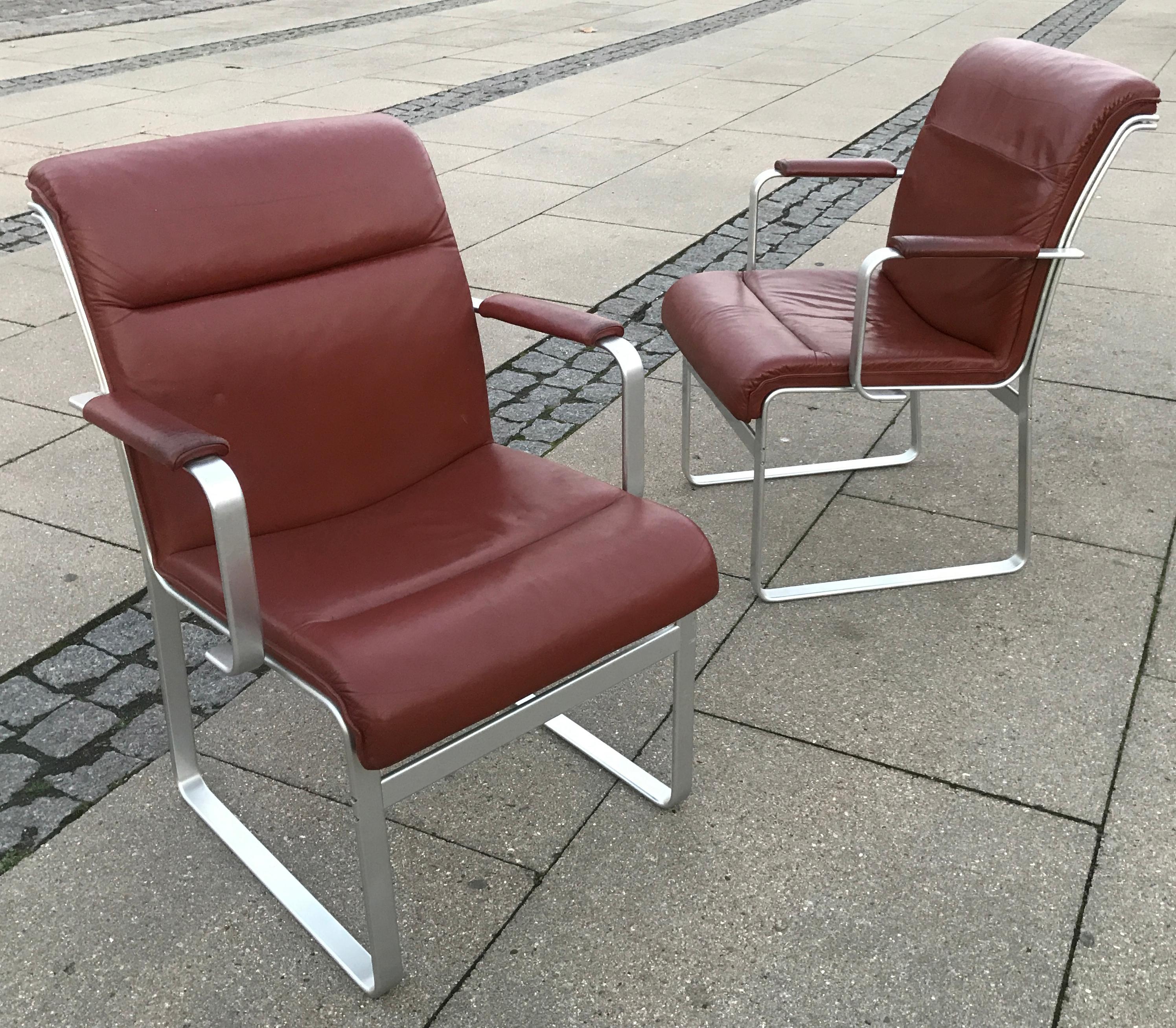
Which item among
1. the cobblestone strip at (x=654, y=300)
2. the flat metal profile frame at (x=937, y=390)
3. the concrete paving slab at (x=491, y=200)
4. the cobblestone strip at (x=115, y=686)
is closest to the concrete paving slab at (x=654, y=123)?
the cobblestone strip at (x=654, y=300)

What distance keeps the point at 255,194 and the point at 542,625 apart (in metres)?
0.94

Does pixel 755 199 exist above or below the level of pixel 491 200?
above

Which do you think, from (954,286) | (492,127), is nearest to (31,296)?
(492,127)

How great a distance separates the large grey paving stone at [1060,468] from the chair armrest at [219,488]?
1976 millimetres

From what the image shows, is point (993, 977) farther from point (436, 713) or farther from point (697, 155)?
point (697, 155)

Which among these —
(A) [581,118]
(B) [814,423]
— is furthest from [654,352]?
(A) [581,118]

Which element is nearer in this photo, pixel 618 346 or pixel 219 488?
pixel 219 488

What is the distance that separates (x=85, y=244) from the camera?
1.95 m

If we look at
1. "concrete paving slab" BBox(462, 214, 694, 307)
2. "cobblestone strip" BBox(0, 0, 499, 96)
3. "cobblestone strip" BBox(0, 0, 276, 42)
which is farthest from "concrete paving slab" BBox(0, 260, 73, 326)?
"cobblestone strip" BBox(0, 0, 276, 42)

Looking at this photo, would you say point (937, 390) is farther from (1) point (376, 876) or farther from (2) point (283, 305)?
(1) point (376, 876)

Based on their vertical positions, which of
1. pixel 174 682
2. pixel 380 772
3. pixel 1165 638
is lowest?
pixel 1165 638

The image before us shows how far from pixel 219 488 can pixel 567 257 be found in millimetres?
3597

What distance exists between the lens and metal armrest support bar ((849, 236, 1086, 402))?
258 cm

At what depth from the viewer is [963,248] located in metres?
2.58
